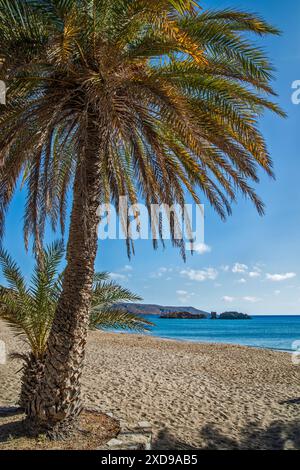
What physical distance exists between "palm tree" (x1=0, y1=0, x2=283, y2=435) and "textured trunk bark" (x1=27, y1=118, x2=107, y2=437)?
0.02 m

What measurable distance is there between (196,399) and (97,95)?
7076 mm

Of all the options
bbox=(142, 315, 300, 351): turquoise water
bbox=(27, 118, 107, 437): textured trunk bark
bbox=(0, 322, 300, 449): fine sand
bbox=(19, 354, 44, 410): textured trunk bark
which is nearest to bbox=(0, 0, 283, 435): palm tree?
bbox=(27, 118, 107, 437): textured trunk bark

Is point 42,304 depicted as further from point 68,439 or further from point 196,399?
point 196,399

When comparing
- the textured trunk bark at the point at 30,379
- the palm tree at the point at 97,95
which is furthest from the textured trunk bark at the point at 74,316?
the textured trunk bark at the point at 30,379

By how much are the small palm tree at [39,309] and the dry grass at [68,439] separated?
604 millimetres

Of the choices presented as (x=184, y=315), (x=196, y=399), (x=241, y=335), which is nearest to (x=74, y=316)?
(x=196, y=399)

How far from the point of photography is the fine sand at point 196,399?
671 centimetres

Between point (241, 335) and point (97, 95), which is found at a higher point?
point (97, 95)

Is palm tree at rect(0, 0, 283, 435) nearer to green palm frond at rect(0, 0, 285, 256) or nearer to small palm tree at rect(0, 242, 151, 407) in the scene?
green palm frond at rect(0, 0, 285, 256)

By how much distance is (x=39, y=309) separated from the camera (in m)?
7.26

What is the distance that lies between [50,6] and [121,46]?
3.54 feet

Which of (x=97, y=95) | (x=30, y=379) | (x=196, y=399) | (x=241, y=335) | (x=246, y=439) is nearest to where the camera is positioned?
(x=97, y=95)

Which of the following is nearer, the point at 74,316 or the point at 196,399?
the point at 74,316
